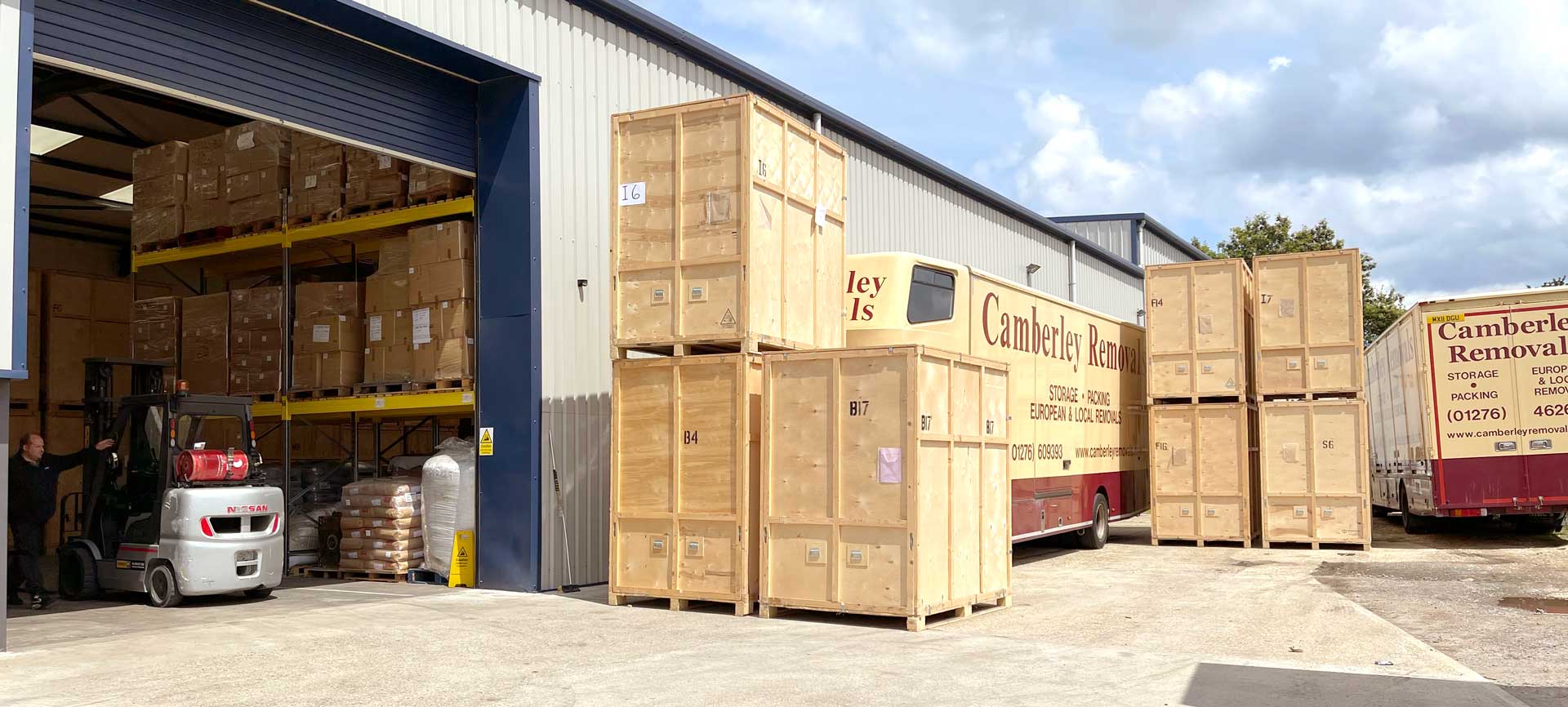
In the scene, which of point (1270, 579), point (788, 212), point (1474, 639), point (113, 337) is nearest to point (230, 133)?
point (113, 337)

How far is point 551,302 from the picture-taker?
13195 millimetres

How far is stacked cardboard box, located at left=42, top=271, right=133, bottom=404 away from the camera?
1870cm

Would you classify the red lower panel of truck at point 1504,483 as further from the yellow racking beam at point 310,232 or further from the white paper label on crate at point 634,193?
the yellow racking beam at point 310,232

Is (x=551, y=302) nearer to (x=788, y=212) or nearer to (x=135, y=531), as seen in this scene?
(x=788, y=212)

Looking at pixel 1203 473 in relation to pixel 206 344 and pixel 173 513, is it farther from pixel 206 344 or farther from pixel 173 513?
pixel 206 344

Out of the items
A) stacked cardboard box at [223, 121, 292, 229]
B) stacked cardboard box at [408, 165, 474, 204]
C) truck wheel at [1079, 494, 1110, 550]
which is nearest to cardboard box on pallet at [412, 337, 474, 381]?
stacked cardboard box at [408, 165, 474, 204]

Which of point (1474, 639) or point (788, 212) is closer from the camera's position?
point (1474, 639)

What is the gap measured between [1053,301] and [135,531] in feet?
38.3

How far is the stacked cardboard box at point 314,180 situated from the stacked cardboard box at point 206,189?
1.22 metres

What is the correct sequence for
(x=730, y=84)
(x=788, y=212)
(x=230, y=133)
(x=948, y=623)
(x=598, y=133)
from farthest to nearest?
(x=730, y=84) < (x=230, y=133) < (x=598, y=133) < (x=788, y=212) < (x=948, y=623)

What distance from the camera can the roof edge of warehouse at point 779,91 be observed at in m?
14.3

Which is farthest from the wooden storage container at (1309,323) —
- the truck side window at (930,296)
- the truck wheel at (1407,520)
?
the truck side window at (930,296)

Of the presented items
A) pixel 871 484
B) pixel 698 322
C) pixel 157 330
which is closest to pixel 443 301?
pixel 698 322

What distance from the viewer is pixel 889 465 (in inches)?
398
